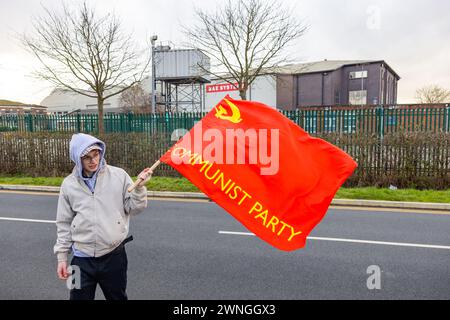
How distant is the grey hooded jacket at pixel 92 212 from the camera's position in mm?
2670

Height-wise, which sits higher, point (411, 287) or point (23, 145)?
point (23, 145)

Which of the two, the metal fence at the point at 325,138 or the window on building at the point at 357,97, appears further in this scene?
the window on building at the point at 357,97

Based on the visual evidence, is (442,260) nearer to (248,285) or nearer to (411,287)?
(411,287)

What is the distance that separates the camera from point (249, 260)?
16.4 ft

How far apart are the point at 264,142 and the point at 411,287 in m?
2.65

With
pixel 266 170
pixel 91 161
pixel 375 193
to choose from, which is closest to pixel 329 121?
pixel 375 193

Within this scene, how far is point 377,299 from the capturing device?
381 cm

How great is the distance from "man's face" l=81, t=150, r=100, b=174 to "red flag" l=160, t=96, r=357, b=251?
1.69 feet

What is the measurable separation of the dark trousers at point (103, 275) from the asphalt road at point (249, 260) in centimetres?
122

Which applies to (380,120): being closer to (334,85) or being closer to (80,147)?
(80,147)

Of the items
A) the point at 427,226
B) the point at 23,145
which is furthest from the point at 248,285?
the point at 23,145

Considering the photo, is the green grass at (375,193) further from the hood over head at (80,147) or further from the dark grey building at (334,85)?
the dark grey building at (334,85)

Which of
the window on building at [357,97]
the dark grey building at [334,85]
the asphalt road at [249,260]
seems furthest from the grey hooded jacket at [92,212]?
the window on building at [357,97]

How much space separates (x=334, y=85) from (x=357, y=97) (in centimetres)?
432
